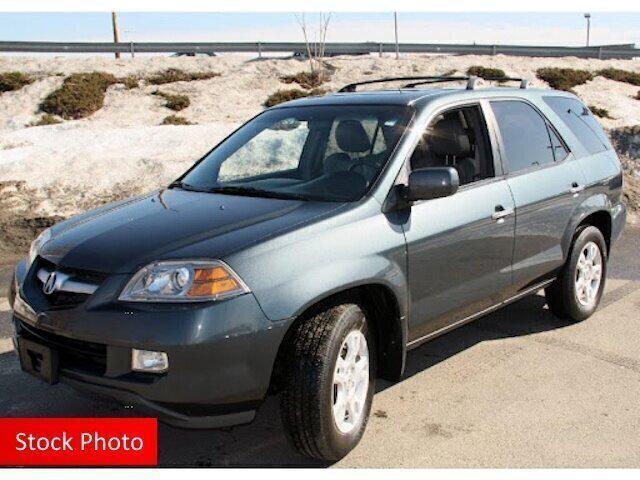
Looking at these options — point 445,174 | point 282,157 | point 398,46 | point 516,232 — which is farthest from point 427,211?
point 398,46

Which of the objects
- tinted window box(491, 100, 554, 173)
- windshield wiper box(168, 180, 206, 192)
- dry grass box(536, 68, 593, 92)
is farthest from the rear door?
dry grass box(536, 68, 593, 92)

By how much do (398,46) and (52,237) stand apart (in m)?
27.9

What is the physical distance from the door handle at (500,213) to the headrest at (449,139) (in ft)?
1.26

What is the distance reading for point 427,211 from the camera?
12.7ft

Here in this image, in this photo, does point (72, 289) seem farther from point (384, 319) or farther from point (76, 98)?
point (76, 98)

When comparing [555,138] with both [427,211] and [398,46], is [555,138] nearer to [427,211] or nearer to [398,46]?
[427,211]

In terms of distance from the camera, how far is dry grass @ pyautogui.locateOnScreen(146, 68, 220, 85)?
2056 cm

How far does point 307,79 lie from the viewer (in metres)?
21.3

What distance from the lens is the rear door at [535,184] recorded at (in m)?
4.61

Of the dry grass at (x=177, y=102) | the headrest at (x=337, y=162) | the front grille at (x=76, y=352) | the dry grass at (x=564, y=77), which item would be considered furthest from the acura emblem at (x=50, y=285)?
the dry grass at (x=564, y=77)

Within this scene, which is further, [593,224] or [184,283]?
[593,224]

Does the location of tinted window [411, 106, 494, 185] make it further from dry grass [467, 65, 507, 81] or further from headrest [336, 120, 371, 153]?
dry grass [467, 65, 507, 81]

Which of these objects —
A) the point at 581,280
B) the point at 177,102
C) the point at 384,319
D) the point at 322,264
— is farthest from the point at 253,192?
the point at 177,102

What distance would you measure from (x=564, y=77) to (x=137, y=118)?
1285cm
